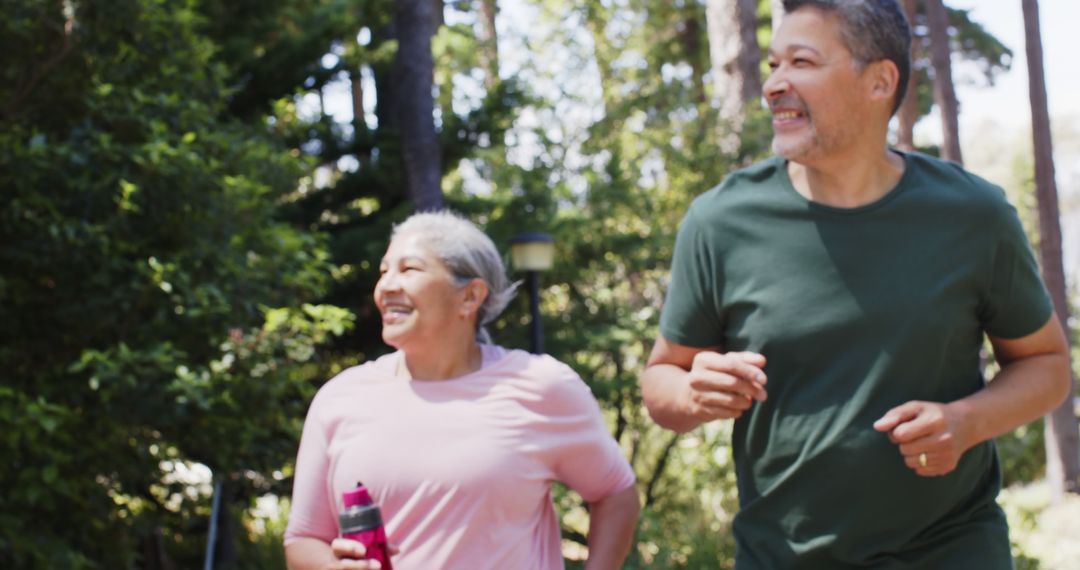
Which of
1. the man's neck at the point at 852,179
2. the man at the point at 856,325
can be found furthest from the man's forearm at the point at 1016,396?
the man's neck at the point at 852,179

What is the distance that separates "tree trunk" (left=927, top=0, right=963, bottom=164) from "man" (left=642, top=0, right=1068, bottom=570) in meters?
14.5

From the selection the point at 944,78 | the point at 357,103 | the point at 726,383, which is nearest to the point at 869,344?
the point at 726,383

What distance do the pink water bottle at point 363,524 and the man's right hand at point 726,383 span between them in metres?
0.67

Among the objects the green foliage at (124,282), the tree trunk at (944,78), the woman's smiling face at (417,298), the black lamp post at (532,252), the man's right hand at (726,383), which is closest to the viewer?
the man's right hand at (726,383)

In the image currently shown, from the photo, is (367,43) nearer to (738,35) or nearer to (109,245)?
(738,35)

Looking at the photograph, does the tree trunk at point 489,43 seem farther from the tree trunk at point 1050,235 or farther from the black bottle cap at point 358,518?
the black bottle cap at point 358,518

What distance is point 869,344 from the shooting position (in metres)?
2.28

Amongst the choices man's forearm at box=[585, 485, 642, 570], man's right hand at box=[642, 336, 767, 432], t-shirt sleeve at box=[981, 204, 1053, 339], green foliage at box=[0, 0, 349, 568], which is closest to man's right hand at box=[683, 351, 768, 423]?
man's right hand at box=[642, 336, 767, 432]

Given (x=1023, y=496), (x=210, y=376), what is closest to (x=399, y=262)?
(x=210, y=376)

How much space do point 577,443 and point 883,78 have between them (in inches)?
49.8

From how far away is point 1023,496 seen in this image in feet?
53.1

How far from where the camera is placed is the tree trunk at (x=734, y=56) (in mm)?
13500

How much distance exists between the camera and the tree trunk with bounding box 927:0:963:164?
16062 millimetres

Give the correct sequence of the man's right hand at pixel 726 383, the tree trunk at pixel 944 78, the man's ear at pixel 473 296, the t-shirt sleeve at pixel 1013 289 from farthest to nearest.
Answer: the tree trunk at pixel 944 78
the man's ear at pixel 473 296
the t-shirt sleeve at pixel 1013 289
the man's right hand at pixel 726 383
